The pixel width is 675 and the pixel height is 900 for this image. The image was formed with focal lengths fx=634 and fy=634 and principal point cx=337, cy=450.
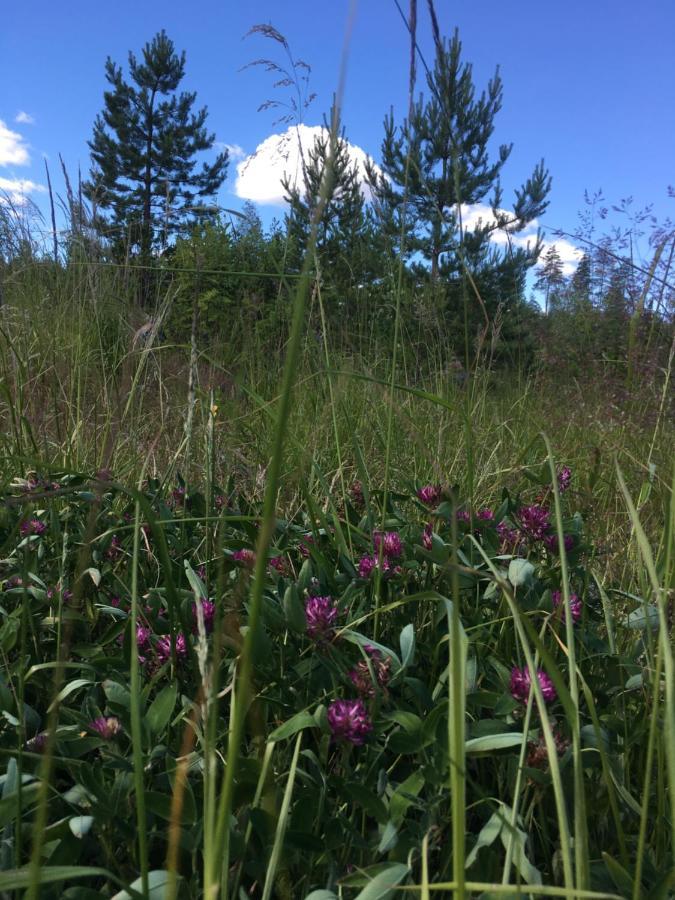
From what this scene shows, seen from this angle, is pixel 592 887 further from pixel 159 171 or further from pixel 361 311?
pixel 159 171

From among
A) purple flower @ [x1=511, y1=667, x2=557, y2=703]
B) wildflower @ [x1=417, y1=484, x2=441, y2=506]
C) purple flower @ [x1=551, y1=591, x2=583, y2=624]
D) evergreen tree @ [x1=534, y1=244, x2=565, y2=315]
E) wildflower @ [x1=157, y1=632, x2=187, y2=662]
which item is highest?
evergreen tree @ [x1=534, y1=244, x2=565, y2=315]

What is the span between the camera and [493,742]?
0.64 m

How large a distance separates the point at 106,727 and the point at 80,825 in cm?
12

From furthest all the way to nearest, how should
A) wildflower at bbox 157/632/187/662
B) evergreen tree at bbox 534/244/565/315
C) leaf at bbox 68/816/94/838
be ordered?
evergreen tree at bbox 534/244/565/315
wildflower at bbox 157/632/187/662
leaf at bbox 68/816/94/838

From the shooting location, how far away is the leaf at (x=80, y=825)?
557 millimetres

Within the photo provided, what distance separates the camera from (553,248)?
3.94 m

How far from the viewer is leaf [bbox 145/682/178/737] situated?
2.24 feet

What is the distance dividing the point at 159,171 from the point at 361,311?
62.7 feet

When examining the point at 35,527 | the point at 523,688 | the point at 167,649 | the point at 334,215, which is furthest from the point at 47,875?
the point at 334,215

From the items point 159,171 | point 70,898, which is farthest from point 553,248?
point 159,171

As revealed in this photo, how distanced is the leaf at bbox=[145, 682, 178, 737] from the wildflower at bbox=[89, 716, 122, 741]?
0.03 meters

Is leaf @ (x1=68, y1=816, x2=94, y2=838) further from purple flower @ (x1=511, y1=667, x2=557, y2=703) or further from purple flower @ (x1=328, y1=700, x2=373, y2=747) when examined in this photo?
purple flower @ (x1=511, y1=667, x2=557, y2=703)

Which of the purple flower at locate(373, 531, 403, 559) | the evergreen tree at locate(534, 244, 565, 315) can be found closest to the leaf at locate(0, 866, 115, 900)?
the purple flower at locate(373, 531, 403, 559)

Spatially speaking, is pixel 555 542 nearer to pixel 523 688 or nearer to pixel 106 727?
pixel 523 688
